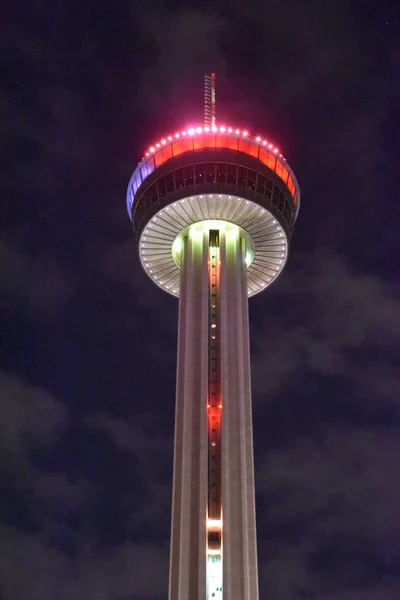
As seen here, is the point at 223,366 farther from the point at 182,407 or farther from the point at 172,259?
the point at 172,259

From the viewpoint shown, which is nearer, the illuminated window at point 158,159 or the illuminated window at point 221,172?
the illuminated window at point 221,172

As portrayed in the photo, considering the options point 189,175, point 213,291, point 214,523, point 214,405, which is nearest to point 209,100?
point 189,175

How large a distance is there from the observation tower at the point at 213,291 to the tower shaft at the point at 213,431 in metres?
0.09

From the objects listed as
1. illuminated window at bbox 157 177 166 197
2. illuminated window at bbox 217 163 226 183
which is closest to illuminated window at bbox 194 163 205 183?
illuminated window at bbox 217 163 226 183

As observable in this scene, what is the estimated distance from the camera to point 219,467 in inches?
2354

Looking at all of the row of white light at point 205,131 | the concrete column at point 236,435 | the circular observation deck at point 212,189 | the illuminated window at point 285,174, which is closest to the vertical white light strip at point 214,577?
the concrete column at point 236,435

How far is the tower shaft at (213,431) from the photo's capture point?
54.8 meters

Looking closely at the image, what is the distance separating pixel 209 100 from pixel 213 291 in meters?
22.7

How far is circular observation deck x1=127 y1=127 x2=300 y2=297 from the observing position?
6794 centimetres

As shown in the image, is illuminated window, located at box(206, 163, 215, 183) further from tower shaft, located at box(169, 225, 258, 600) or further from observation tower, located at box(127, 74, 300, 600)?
tower shaft, located at box(169, 225, 258, 600)

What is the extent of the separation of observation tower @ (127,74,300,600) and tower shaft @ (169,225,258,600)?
9cm

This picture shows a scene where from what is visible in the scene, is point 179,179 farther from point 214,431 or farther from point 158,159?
point 214,431

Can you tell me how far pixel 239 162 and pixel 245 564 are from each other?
37436 millimetres

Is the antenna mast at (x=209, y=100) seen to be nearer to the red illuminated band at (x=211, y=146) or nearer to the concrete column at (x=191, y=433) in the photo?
the red illuminated band at (x=211, y=146)
